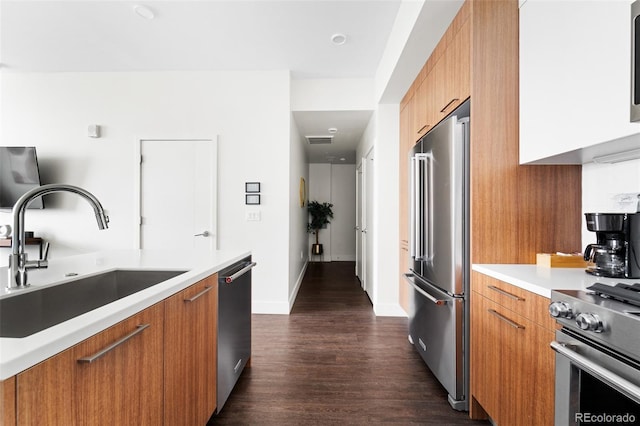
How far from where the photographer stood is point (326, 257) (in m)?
7.50

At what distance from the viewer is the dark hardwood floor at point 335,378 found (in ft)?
5.46

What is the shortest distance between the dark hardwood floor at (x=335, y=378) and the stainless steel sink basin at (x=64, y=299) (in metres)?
0.86

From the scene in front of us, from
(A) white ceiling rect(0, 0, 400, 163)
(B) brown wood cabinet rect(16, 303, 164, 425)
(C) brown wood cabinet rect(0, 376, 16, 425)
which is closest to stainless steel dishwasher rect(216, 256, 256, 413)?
(B) brown wood cabinet rect(16, 303, 164, 425)

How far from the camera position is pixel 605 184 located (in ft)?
4.88

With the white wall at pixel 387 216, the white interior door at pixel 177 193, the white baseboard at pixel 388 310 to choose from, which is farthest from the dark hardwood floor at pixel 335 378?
the white interior door at pixel 177 193

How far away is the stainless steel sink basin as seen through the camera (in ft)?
3.16

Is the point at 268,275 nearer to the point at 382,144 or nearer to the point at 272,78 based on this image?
the point at 382,144

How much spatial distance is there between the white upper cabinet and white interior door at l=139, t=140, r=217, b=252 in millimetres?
3016

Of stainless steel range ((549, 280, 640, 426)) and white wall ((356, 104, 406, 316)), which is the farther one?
white wall ((356, 104, 406, 316))

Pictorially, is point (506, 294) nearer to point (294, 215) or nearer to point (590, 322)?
point (590, 322)

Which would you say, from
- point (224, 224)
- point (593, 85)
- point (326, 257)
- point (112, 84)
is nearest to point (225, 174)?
point (224, 224)

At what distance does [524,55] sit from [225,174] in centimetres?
292

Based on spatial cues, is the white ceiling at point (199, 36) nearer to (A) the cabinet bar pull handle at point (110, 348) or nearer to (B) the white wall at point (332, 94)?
(B) the white wall at point (332, 94)

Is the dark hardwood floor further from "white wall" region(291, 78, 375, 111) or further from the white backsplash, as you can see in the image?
"white wall" region(291, 78, 375, 111)
